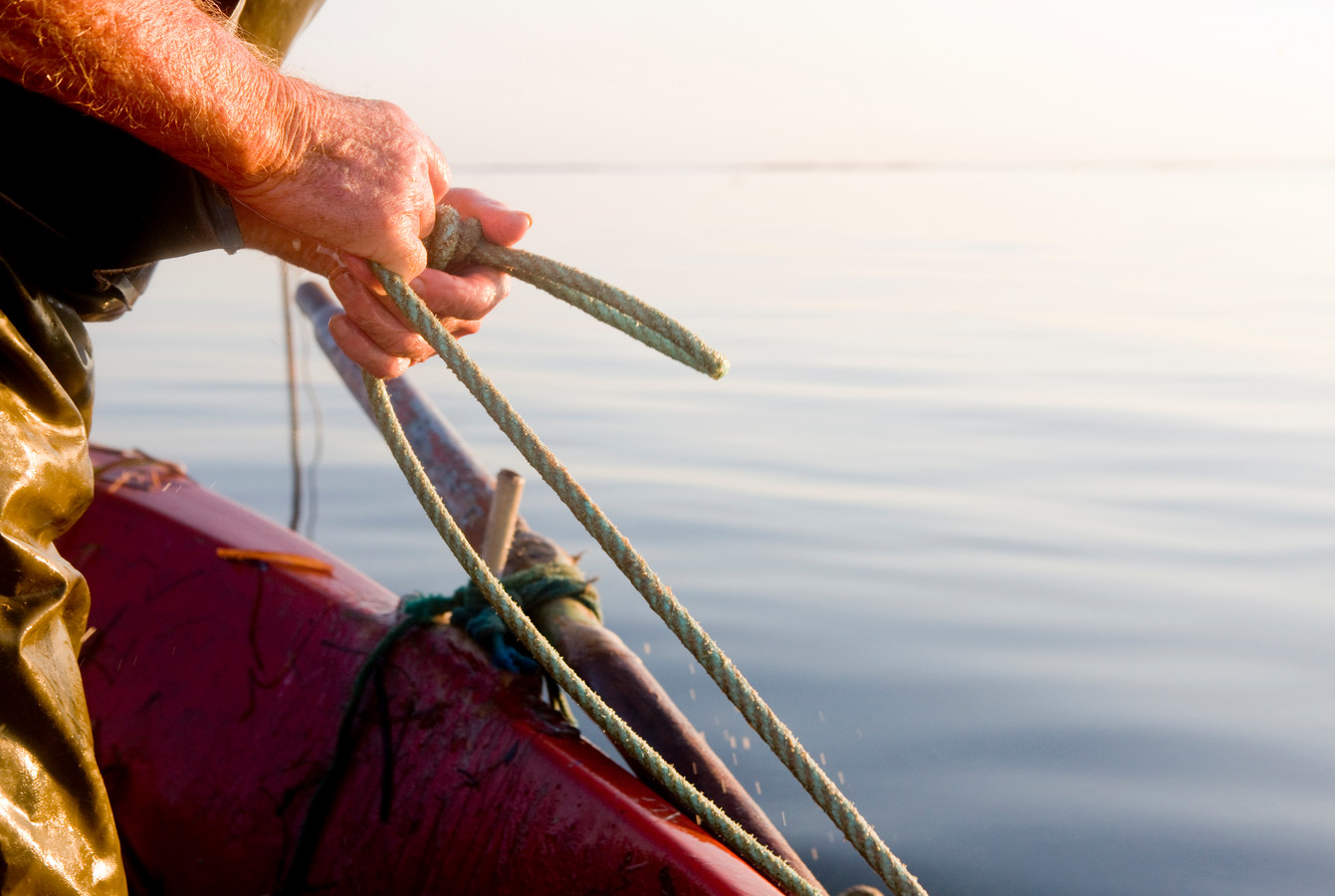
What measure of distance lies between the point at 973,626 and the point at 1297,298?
1006cm

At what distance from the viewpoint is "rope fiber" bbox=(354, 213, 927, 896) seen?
5.17ft

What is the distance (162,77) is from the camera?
124cm

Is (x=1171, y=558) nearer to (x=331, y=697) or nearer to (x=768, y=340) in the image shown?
(x=331, y=697)

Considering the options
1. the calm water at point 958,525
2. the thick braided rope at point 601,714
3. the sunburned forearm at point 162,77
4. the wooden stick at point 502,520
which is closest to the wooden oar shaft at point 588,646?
the wooden stick at point 502,520

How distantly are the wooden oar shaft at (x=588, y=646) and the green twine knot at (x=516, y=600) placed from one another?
3 cm

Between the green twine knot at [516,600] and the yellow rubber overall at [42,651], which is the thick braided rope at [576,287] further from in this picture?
the green twine knot at [516,600]

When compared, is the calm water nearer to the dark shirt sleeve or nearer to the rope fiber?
the dark shirt sleeve

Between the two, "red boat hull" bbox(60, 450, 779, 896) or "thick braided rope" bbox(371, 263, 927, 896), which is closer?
"thick braided rope" bbox(371, 263, 927, 896)

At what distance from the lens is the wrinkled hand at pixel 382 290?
5.25ft

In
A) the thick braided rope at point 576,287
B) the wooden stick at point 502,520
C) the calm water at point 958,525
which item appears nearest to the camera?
the thick braided rope at point 576,287

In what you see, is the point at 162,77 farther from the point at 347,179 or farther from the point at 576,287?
the point at 576,287

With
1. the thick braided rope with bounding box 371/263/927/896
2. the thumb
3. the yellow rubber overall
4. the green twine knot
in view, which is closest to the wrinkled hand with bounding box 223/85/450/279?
the thumb

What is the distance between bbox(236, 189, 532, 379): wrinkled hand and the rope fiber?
3 centimetres

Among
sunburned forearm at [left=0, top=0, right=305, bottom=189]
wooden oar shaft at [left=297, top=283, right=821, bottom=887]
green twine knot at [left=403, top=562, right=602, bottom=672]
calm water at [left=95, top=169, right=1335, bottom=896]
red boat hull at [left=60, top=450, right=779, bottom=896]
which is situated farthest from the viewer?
calm water at [left=95, top=169, right=1335, bottom=896]
